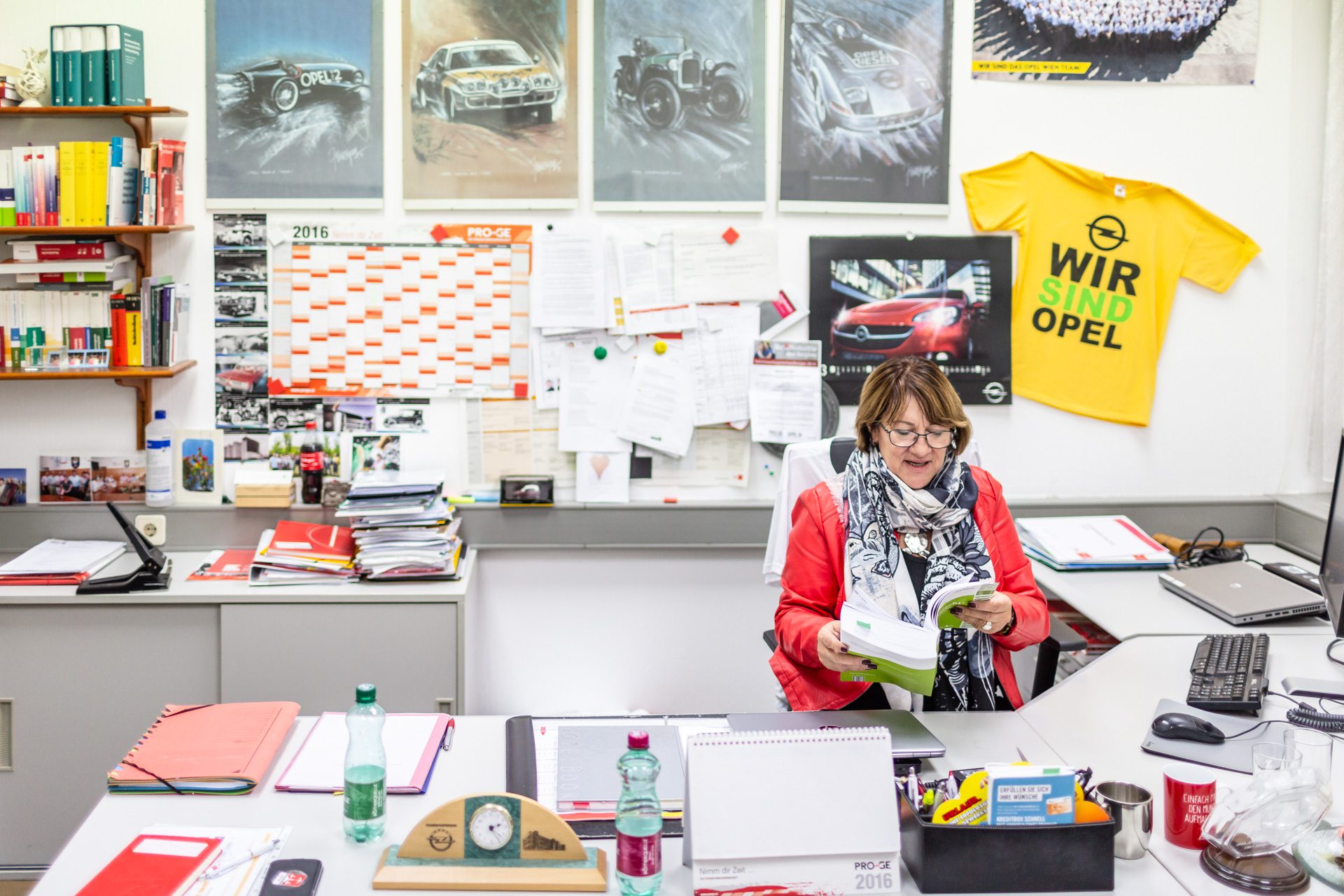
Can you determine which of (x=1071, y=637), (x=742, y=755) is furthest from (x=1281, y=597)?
(x=742, y=755)

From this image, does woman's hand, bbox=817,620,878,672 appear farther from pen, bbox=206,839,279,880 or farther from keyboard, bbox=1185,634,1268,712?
pen, bbox=206,839,279,880

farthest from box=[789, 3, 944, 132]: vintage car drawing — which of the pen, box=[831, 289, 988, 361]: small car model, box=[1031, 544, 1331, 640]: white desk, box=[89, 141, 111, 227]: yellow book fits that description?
the pen

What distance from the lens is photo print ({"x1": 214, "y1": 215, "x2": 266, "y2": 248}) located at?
133 inches

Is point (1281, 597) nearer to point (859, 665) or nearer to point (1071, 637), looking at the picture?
point (1071, 637)

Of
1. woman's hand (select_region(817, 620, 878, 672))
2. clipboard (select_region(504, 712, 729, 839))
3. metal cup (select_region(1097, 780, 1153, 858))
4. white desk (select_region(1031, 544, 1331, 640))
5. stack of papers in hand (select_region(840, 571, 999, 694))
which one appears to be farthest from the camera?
white desk (select_region(1031, 544, 1331, 640))

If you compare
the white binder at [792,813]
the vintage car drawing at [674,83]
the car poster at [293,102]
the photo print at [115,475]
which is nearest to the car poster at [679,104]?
the vintage car drawing at [674,83]

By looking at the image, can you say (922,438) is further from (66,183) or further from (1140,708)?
(66,183)

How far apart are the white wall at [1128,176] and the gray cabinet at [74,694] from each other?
61 cm

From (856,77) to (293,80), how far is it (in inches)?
63.5

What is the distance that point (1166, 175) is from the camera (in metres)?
3.53

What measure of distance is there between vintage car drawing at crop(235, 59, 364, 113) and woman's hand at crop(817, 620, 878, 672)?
7.09 ft

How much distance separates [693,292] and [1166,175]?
1477 millimetres

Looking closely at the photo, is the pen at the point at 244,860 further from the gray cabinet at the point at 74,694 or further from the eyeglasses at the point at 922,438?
the gray cabinet at the point at 74,694

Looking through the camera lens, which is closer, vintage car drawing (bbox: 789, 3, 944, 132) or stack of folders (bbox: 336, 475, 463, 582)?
stack of folders (bbox: 336, 475, 463, 582)
